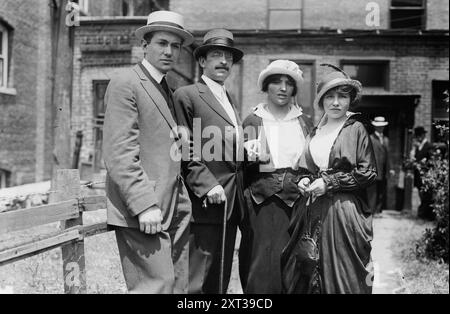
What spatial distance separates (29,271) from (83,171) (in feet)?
22.9

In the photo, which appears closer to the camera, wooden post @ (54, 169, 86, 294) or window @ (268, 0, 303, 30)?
wooden post @ (54, 169, 86, 294)

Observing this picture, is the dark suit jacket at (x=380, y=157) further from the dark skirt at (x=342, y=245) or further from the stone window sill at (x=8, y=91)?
the stone window sill at (x=8, y=91)

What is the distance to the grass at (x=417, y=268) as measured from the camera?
547cm

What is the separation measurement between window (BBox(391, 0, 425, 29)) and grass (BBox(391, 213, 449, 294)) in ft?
18.0

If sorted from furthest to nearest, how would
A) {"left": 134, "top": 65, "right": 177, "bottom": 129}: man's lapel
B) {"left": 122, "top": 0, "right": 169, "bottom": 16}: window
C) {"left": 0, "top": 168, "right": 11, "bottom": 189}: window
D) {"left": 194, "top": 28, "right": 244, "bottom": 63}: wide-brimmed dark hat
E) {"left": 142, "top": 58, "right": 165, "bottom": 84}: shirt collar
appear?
{"left": 122, "top": 0, "right": 169, "bottom": 16}: window → {"left": 0, "top": 168, "right": 11, "bottom": 189}: window → {"left": 194, "top": 28, "right": 244, "bottom": 63}: wide-brimmed dark hat → {"left": 142, "top": 58, "right": 165, "bottom": 84}: shirt collar → {"left": 134, "top": 65, "right": 177, "bottom": 129}: man's lapel

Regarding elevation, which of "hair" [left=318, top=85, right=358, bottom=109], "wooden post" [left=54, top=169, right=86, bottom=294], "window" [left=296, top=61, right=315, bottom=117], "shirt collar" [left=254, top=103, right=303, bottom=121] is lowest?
"wooden post" [left=54, top=169, right=86, bottom=294]

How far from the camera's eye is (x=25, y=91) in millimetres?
9602

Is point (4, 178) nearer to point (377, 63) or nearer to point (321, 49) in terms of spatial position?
point (321, 49)

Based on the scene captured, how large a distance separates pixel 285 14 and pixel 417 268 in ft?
24.1

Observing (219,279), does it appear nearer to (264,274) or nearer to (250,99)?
(264,274)

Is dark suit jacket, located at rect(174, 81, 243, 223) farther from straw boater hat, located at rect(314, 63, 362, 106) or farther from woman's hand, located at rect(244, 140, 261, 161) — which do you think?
straw boater hat, located at rect(314, 63, 362, 106)

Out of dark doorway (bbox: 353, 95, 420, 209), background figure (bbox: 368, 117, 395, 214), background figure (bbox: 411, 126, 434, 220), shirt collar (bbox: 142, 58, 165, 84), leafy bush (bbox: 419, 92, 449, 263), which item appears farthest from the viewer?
dark doorway (bbox: 353, 95, 420, 209)

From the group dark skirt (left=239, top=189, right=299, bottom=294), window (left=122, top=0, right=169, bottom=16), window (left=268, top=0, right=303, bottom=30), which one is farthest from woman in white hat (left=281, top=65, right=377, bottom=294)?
window (left=122, top=0, right=169, bottom=16)

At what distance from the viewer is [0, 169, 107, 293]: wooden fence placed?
10.5 ft
